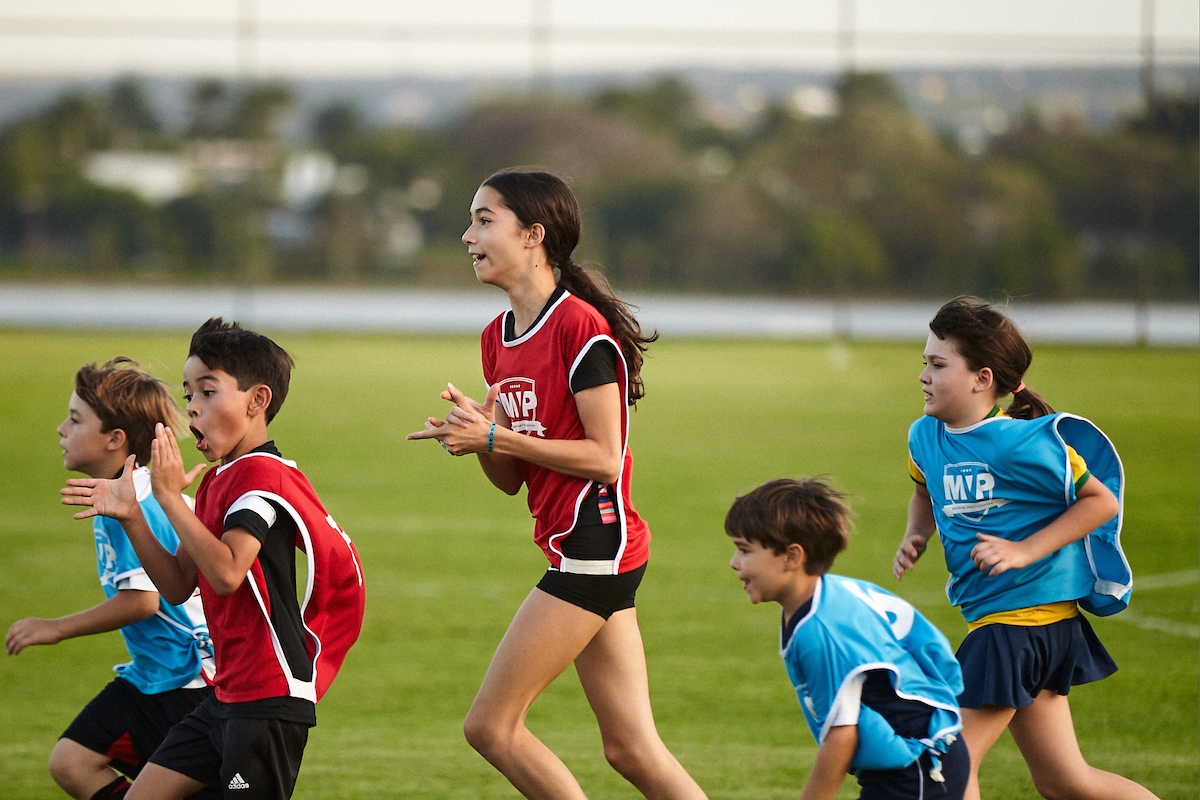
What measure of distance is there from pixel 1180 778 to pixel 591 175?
83.5 feet

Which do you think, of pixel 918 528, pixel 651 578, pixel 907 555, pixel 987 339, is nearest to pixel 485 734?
pixel 907 555

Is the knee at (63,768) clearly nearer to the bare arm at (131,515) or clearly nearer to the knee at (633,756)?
the bare arm at (131,515)

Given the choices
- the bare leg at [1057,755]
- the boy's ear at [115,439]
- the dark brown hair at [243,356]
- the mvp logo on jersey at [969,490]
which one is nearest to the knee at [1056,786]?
the bare leg at [1057,755]

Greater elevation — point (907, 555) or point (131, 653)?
point (907, 555)

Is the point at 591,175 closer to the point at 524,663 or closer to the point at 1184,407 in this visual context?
the point at 1184,407

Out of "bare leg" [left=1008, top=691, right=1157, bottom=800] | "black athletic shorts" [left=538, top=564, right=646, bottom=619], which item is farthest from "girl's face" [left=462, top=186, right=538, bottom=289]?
"bare leg" [left=1008, top=691, right=1157, bottom=800]

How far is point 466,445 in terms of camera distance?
3.38 m

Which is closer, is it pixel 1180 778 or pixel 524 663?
pixel 524 663

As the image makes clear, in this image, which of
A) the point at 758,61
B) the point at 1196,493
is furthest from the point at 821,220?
the point at 1196,493

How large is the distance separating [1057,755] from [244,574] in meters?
2.12

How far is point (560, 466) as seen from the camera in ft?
11.5

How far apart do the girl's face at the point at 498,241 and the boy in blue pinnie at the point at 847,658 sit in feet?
3.44

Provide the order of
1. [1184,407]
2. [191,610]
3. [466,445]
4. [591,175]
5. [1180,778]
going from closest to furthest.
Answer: [466,445] → [191,610] → [1180,778] → [1184,407] → [591,175]

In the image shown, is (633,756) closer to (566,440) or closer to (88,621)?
(566,440)
